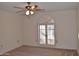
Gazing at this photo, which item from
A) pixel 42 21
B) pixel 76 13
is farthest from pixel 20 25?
pixel 76 13

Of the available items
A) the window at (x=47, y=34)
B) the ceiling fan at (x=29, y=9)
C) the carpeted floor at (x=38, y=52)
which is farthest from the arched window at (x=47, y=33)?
the ceiling fan at (x=29, y=9)

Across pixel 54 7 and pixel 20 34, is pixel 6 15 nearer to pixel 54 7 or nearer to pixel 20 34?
pixel 20 34

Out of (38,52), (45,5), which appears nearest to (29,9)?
(45,5)

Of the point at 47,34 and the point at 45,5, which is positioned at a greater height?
the point at 45,5

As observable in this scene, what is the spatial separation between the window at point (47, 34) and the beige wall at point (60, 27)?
0.19 feet

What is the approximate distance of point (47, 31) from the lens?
6.49 feet

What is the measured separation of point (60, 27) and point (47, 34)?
21 cm

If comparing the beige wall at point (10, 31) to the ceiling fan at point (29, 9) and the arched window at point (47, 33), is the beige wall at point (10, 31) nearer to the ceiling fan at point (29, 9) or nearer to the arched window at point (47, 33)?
the ceiling fan at point (29, 9)

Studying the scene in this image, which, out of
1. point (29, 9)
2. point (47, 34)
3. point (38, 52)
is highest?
point (29, 9)

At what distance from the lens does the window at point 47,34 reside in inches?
76.7

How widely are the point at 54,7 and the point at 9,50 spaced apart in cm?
87

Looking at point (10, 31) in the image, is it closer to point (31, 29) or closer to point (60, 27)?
point (31, 29)

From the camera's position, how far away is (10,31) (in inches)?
77.1

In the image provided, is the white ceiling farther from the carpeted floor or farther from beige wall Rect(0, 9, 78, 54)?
the carpeted floor
